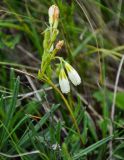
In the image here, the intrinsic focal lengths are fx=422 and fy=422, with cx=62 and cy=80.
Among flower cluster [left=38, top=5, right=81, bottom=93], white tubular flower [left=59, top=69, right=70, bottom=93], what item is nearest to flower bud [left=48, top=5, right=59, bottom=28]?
flower cluster [left=38, top=5, right=81, bottom=93]

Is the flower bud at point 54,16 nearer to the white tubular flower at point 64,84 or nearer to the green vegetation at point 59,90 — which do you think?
the green vegetation at point 59,90

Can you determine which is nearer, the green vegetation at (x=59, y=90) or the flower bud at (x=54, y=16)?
the flower bud at (x=54, y=16)

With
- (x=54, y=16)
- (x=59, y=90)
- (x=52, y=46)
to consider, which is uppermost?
(x=54, y=16)

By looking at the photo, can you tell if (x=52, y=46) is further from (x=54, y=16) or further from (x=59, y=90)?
(x=59, y=90)

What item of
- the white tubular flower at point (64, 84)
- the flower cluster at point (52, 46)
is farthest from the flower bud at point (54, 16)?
the white tubular flower at point (64, 84)

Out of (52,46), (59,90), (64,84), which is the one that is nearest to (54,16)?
(52,46)

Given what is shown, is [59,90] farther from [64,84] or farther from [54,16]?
[54,16]

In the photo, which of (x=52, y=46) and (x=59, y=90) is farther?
(x=59, y=90)

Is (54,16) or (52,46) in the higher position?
(54,16)

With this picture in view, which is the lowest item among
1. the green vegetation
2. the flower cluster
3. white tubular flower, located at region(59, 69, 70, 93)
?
the green vegetation

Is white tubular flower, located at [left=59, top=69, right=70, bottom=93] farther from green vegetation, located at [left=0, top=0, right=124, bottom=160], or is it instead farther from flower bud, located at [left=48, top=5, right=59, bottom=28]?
flower bud, located at [left=48, top=5, right=59, bottom=28]
